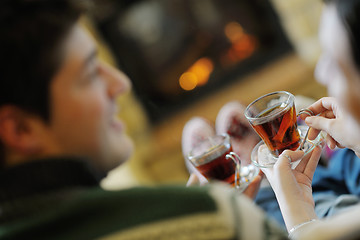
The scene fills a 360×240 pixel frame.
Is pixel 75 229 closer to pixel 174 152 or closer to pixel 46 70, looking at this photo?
pixel 46 70

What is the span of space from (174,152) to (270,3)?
1.26 meters

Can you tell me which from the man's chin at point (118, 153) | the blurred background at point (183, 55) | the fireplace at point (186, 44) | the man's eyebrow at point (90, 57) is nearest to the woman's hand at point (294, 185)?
the man's chin at point (118, 153)

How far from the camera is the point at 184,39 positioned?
2975 mm

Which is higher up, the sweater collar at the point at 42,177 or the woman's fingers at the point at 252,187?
the sweater collar at the point at 42,177

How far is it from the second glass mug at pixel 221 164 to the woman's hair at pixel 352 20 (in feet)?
1.40

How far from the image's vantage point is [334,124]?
0.83 m

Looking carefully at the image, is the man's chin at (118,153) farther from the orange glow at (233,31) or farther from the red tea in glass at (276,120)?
the orange glow at (233,31)

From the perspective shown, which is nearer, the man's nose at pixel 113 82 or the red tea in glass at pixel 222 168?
the man's nose at pixel 113 82

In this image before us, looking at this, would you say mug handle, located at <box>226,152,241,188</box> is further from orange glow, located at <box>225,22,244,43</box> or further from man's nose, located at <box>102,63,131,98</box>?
orange glow, located at <box>225,22,244,43</box>

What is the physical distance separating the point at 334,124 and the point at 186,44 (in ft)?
7.35

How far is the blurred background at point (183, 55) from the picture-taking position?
2869mm

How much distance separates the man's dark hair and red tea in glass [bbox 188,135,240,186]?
51 cm

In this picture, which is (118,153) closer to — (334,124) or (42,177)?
(42,177)

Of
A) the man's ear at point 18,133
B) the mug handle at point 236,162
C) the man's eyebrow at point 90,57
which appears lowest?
the mug handle at point 236,162
